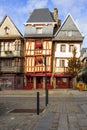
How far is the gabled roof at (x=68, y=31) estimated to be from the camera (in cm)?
6222

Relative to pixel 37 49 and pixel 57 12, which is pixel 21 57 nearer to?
pixel 37 49

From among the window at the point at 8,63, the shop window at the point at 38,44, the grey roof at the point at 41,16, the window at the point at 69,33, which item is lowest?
the window at the point at 8,63

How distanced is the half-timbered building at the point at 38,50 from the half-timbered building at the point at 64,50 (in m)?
1.07

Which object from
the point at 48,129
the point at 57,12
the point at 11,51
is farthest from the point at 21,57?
the point at 48,129

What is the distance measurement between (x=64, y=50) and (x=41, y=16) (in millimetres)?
8304

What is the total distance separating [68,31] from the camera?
207ft

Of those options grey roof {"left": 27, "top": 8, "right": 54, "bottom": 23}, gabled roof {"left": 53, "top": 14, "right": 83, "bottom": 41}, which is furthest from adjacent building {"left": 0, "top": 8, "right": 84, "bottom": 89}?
grey roof {"left": 27, "top": 8, "right": 54, "bottom": 23}

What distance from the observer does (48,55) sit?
62125 millimetres

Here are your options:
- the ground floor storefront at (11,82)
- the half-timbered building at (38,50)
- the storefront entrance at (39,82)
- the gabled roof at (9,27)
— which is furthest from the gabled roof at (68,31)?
the ground floor storefront at (11,82)

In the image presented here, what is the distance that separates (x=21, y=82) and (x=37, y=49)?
664 centimetres

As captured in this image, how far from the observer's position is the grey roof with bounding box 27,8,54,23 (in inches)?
2532

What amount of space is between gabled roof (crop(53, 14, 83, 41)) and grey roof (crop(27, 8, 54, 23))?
8.47 feet

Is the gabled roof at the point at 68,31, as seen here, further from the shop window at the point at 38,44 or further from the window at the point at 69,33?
the shop window at the point at 38,44

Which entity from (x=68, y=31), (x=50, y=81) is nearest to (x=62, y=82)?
(x=50, y=81)
